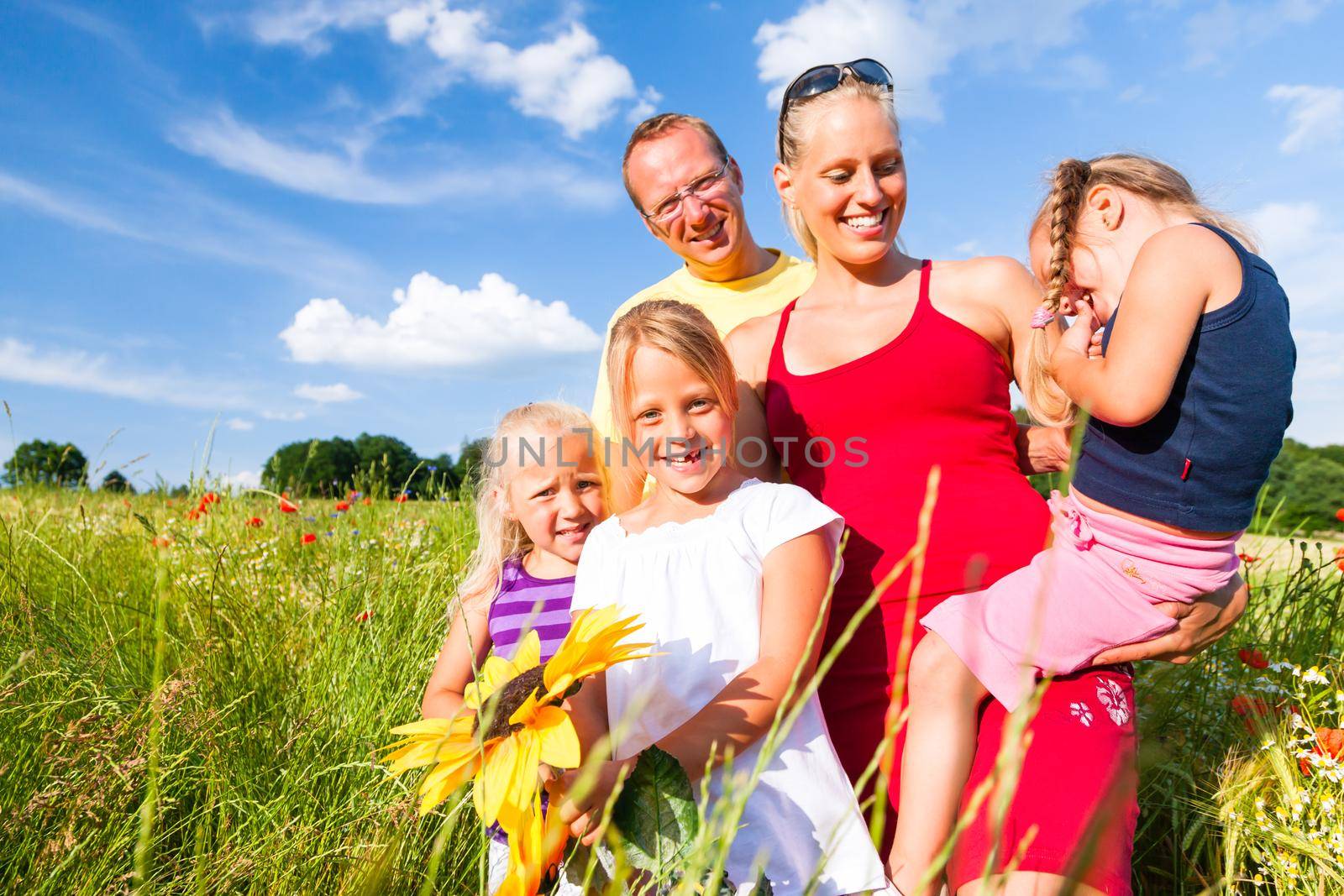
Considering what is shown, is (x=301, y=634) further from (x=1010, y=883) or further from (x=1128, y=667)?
(x=1128, y=667)

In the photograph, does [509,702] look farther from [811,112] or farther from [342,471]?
[342,471]

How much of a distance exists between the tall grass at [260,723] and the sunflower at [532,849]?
0.12 meters

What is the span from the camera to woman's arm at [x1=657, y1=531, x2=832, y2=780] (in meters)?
1.78

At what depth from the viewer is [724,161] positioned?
378cm

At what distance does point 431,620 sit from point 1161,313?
273cm

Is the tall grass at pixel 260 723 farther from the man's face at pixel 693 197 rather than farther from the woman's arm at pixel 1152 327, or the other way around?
the man's face at pixel 693 197

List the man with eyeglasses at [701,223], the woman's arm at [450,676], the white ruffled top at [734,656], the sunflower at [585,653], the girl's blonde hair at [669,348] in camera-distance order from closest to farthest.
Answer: the sunflower at [585,653]
the white ruffled top at [734,656]
the girl's blonde hair at [669,348]
the woman's arm at [450,676]
the man with eyeglasses at [701,223]

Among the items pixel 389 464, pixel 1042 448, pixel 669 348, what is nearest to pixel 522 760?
pixel 669 348

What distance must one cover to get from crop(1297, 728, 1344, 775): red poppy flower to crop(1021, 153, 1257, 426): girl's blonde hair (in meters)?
1.29

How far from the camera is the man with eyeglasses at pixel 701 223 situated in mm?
3641

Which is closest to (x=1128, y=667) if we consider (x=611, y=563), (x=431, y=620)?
(x=611, y=563)

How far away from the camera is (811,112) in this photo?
102 inches

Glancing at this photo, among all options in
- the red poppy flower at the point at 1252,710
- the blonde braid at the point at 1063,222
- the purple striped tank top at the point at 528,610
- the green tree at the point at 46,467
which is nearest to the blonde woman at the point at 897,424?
the blonde braid at the point at 1063,222

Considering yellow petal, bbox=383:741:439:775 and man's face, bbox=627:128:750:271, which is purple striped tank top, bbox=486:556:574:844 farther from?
man's face, bbox=627:128:750:271
